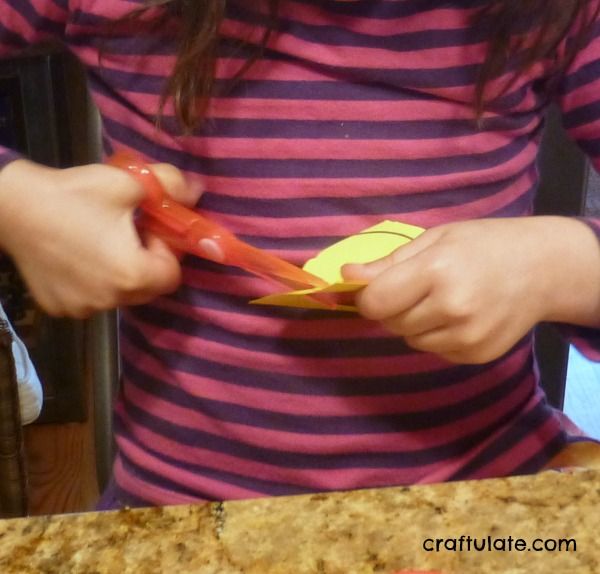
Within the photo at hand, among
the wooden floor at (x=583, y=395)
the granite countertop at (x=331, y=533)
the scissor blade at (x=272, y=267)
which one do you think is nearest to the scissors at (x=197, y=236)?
the scissor blade at (x=272, y=267)

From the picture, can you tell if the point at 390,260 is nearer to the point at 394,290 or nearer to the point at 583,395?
the point at 394,290

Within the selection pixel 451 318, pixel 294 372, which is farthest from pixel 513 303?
pixel 294 372

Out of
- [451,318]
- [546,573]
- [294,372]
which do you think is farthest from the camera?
[294,372]

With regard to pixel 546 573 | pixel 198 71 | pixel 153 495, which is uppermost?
pixel 198 71

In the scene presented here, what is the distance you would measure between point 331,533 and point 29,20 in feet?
1.45

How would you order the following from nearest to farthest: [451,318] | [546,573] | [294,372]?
1. [546,573]
2. [451,318]
3. [294,372]

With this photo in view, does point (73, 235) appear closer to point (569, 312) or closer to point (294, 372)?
point (294, 372)

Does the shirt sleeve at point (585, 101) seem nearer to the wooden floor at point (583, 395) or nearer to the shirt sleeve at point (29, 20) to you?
the shirt sleeve at point (29, 20)

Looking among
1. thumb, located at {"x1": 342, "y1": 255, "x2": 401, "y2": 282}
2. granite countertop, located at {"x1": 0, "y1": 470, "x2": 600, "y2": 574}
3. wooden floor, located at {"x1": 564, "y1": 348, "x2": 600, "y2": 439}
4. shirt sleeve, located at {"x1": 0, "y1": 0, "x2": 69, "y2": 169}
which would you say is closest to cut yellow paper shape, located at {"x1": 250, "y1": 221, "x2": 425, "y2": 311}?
thumb, located at {"x1": 342, "y1": 255, "x2": 401, "y2": 282}

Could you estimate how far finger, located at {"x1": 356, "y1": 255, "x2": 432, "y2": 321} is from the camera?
21.4 inches

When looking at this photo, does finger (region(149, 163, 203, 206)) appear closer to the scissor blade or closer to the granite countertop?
the scissor blade

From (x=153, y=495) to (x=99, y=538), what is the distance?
0.84 feet

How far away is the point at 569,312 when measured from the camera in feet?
2.11

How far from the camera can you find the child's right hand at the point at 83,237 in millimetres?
579
